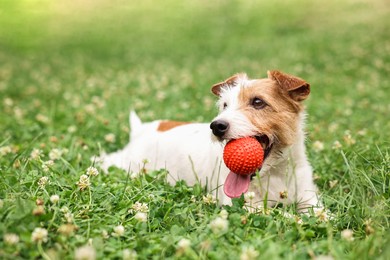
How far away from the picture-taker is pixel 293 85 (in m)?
4.21

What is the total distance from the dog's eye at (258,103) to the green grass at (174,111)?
2.95 feet

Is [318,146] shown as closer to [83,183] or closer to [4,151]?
[83,183]

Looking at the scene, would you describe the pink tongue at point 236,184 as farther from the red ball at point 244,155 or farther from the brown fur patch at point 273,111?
the brown fur patch at point 273,111

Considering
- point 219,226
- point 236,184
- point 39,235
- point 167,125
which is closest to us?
point 39,235

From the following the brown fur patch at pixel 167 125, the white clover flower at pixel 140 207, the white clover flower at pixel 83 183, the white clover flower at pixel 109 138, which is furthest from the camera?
the white clover flower at pixel 109 138

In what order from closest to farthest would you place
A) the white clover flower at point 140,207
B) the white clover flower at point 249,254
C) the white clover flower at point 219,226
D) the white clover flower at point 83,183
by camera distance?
the white clover flower at point 249,254 → the white clover flower at point 219,226 → the white clover flower at point 140,207 → the white clover flower at point 83,183

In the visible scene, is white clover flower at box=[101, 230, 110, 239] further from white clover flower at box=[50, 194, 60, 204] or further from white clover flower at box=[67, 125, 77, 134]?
white clover flower at box=[67, 125, 77, 134]

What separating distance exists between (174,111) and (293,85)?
3.55 meters

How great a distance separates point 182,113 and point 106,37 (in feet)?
39.9

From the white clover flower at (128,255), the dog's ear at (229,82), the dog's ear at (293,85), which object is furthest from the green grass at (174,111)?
the dog's ear at (229,82)

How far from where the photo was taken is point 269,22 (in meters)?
19.5

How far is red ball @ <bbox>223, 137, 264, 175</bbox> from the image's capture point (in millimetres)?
3806

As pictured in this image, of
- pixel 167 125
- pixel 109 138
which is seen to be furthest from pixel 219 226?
pixel 109 138

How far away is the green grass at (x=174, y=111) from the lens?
3.08m
